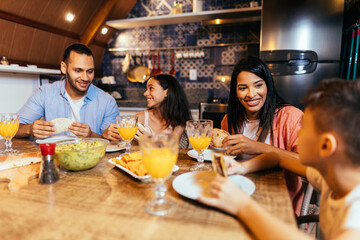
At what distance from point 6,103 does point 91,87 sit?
63.6 inches

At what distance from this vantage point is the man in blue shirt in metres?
2.28

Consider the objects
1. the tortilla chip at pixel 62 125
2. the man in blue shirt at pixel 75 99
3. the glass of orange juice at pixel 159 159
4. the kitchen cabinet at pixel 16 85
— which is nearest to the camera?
the glass of orange juice at pixel 159 159

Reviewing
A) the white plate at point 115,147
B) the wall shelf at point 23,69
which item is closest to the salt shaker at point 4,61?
the wall shelf at point 23,69

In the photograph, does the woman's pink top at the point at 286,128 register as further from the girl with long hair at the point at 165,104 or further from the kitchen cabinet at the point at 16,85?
the kitchen cabinet at the point at 16,85

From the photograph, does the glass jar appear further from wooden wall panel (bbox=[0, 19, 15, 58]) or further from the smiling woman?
the smiling woman

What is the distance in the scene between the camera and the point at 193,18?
3.79m

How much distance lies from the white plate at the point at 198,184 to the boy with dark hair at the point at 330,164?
3.0 inches

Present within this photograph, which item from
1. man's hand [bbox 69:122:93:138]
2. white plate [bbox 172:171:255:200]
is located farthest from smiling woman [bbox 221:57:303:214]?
man's hand [bbox 69:122:93:138]

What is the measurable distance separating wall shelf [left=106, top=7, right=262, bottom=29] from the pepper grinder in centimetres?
305

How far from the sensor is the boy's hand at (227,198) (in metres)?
0.72

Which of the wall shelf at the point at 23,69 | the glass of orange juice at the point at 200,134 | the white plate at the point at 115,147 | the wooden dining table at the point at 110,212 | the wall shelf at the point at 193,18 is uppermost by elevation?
the wall shelf at the point at 193,18

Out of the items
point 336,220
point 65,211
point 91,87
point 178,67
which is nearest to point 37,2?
point 91,87

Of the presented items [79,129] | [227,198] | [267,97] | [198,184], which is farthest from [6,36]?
[227,198]

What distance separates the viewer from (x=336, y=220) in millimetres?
749
